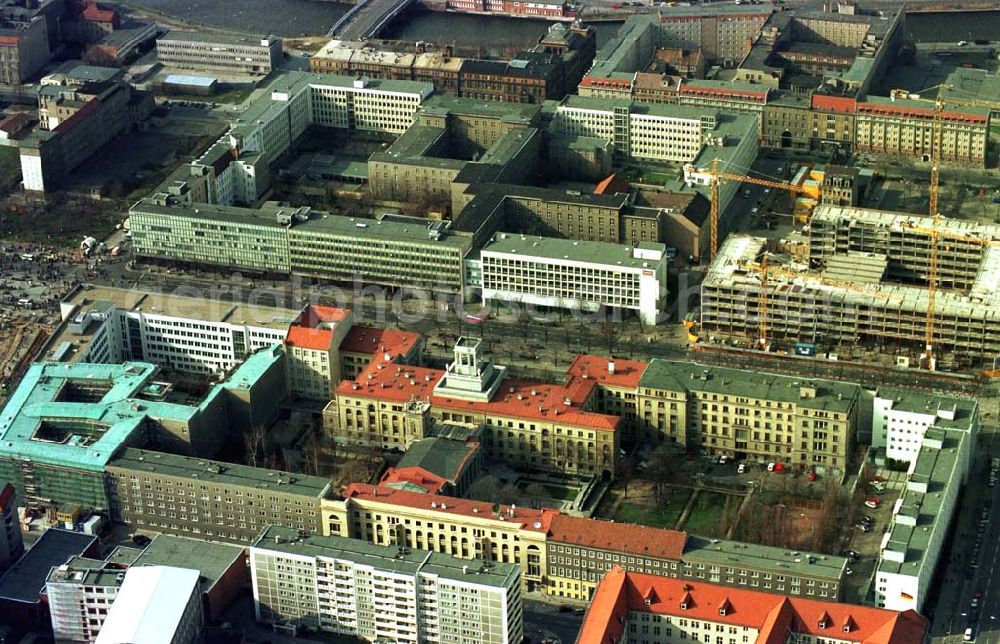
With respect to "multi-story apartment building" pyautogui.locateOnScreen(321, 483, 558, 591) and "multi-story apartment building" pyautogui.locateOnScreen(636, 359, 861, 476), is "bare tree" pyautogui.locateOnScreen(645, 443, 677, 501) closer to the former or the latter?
"multi-story apartment building" pyautogui.locateOnScreen(636, 359, 861, 476)

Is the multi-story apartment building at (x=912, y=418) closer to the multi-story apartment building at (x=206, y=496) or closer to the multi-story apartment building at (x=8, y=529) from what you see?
the multi-story apartment building at (x=206, y=496)

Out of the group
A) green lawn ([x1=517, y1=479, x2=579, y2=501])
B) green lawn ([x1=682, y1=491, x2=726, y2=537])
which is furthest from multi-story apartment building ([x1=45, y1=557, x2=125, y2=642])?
green lawn ([x1=682, y1=491, x2=726, y2=537])

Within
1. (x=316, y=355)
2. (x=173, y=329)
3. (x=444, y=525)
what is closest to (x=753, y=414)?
(x=444, y=525)

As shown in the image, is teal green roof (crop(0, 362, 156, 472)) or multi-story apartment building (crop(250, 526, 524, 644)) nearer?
multi-story apartment building (crop(250, 526, 524, 644))

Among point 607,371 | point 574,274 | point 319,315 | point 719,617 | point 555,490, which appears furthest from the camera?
point 574,274

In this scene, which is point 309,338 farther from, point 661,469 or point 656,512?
point 656,512

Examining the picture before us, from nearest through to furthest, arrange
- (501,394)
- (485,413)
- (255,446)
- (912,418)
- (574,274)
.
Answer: (912,418), (255,446), (485,413), (501,394), (574,274)
